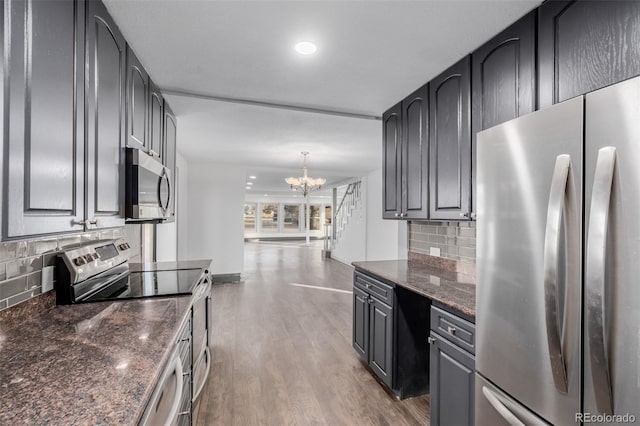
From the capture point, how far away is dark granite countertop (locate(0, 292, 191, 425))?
30.4 inches

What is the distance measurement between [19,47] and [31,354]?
1.01m

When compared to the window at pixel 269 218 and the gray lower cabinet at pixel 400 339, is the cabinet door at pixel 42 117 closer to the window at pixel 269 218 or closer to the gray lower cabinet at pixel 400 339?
the gray lower cabinet at pixel 400 339

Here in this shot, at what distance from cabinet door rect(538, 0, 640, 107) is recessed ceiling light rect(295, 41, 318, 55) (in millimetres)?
1158

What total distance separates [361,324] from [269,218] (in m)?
13.2

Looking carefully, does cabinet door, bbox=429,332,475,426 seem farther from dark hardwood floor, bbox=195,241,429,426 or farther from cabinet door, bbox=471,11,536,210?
cabinet door, bbox=471,11,536,210

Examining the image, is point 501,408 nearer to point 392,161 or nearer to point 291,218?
point 392,161

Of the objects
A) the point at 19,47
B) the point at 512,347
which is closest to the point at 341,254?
the point at 512,347

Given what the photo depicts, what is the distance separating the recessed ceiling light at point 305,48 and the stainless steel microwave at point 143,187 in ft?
3.63

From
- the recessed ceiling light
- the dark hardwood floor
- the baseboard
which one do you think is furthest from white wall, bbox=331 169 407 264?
the recessed ceiling light

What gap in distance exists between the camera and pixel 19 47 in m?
0.88

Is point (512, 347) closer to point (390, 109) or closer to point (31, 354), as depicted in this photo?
point (31, 354)

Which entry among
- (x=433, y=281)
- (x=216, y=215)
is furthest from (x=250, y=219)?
(x=433, y=281)

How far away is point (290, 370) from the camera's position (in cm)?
273

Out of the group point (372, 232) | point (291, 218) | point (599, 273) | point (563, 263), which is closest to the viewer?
point (599, 273)
